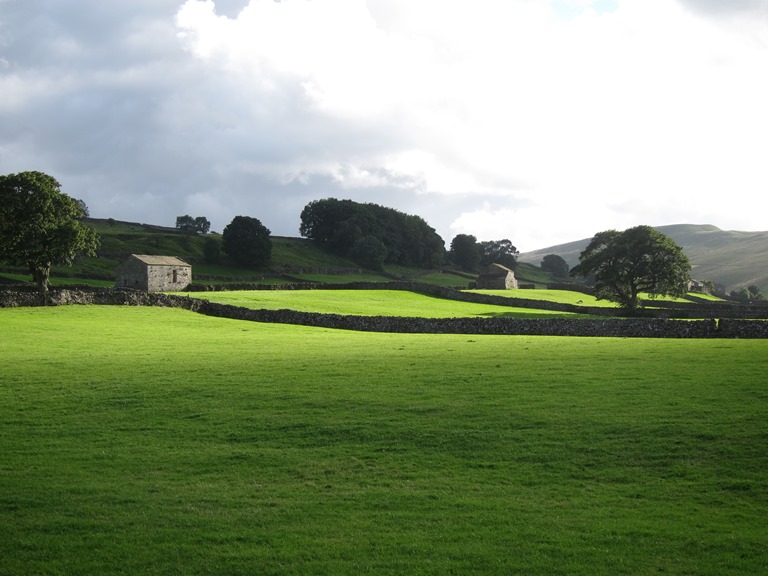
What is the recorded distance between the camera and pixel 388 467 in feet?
42.1

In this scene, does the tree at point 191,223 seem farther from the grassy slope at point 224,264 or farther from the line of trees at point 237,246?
the line of trees at point 237,246

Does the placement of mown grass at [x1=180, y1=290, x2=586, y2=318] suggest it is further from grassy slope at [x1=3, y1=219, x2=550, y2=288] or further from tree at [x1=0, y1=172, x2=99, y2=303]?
grassy slope at [x1=3, y1=219, x2=550, y2=288]

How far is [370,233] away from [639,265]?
Answer: 87042 mm

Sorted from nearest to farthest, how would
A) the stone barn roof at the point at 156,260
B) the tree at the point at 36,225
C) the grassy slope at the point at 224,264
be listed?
the tree at the point at 36,225 < the stone barn roof at the point at 156,260 < the grassy slope at the point at 224,264

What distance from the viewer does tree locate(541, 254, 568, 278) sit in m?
189

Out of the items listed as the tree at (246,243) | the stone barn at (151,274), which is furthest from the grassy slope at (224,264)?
the stone barn at (151,274)

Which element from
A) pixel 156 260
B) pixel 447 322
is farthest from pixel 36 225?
pixel 447 322

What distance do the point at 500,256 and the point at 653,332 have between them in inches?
5892

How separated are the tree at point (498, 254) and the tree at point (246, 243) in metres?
73.9

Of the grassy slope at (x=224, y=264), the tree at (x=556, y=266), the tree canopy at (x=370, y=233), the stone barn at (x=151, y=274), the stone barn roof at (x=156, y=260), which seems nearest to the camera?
the stone barn at (x=151, y=274)

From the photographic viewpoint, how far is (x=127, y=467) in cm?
1301

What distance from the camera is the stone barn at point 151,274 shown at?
74.7 meters

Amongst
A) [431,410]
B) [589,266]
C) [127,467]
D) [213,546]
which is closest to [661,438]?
[431,410]

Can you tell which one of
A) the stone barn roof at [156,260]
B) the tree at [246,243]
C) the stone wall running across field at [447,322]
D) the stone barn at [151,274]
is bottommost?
the stone wall running across field at [447,322]
